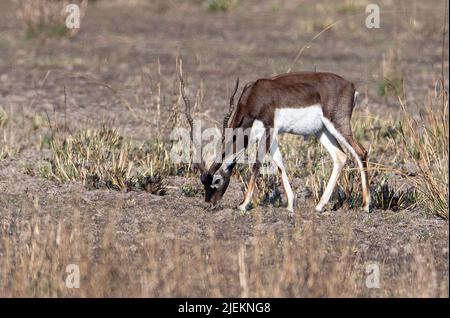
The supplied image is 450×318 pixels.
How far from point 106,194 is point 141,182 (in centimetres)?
43

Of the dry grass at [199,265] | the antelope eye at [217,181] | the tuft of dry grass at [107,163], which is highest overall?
the tuft of dry grass at [107,163]

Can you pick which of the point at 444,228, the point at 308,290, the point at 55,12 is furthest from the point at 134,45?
the point at 308,290

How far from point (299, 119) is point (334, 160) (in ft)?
2.04

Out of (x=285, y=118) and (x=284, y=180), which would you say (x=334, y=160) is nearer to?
(x=284, y=180)

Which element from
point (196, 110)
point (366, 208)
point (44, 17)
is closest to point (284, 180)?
point (366, 208)

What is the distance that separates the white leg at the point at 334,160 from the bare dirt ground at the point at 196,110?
0.47 ft

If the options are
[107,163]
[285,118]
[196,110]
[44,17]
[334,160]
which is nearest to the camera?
[285,118]

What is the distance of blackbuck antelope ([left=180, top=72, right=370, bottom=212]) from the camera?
26.0ft

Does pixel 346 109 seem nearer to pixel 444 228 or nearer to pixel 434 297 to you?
pixel 444 228

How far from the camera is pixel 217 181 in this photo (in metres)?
8.05

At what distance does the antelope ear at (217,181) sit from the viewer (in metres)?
8.02

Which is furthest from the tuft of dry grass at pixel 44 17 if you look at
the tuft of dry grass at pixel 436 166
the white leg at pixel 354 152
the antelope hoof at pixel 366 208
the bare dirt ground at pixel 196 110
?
the tuft of dry grass at pixel 436 166

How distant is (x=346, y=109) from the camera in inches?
324

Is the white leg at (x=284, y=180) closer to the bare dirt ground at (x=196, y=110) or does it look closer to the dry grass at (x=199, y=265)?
the bare dirt ground at (x=196, y=110)
